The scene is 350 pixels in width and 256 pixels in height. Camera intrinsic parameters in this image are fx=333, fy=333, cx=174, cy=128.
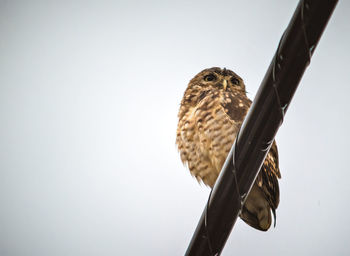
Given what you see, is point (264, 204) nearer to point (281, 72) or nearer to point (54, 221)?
point (281, 72)

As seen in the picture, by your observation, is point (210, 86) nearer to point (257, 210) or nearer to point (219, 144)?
point (219, 144)

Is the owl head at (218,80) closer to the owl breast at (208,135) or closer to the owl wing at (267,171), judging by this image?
the owl breast at (208,135)

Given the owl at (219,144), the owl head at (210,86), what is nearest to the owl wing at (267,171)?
the owl at (219,144)

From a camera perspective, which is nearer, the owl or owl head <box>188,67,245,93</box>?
the owl

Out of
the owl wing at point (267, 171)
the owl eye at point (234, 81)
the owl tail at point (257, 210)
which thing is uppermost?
the owl eye at point (234, 81)

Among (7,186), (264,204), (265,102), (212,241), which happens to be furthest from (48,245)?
(265,102)

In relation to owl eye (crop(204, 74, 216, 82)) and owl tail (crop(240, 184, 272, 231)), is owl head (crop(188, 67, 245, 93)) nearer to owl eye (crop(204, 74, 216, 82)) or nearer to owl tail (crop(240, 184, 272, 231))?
owl eye (crop(204, 74, 216, 82))

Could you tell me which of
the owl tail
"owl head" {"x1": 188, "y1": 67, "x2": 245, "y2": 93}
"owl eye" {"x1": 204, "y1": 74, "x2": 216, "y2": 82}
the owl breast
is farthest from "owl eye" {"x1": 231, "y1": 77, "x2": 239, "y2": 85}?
the owl tail
